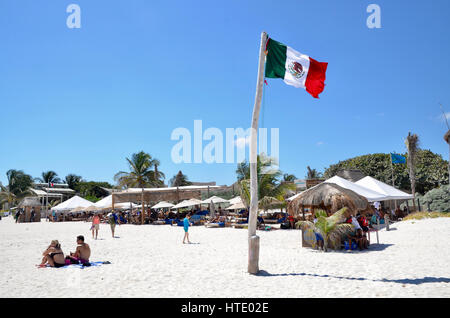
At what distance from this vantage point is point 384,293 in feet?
17.0

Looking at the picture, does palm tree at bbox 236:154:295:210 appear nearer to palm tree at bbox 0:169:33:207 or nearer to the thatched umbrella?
the thatched umbrella

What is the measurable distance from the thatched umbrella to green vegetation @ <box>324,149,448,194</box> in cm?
2624

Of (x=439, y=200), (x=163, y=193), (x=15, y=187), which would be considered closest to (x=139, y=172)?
(x=163, y=193)

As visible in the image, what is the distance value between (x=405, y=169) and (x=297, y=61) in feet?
125

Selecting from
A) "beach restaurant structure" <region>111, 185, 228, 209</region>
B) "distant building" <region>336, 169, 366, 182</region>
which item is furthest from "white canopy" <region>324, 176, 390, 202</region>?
"distant building" <region>336, 169, 366, 182</region>

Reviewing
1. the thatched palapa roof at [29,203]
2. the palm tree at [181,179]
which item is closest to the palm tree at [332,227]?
the thatched palapa roof at [29,203]

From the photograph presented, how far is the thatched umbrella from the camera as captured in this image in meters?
11.0

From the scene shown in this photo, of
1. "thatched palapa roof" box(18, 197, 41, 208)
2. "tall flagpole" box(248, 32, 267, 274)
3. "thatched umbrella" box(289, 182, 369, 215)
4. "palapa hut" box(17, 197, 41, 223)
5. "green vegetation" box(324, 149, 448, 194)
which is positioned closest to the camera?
"tall flagpole" box(248, 32, 267, 274)

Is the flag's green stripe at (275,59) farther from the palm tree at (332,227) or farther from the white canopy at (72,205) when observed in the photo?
the white canopy at (72,205)

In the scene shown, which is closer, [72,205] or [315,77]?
[315,77]

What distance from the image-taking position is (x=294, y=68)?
24.5 feet

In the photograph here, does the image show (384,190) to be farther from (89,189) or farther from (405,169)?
(89,189)

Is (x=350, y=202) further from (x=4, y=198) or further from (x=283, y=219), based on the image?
(x=4, y=198)

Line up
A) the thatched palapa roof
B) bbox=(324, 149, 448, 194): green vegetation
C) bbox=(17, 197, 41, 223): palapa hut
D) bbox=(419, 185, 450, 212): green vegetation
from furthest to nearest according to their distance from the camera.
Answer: the thatched palapa roof, bbox=(17, 197, 41, 223): palapa hut, bbox=(324, 149, 448, 194): green vegetation, bbox=(419, 185, 450, 212): green vegetation
